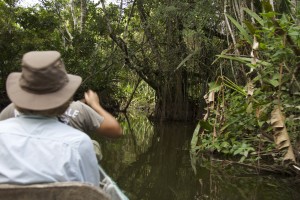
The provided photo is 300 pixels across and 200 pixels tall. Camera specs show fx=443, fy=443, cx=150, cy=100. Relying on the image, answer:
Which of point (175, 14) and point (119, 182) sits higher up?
point (175, 14)

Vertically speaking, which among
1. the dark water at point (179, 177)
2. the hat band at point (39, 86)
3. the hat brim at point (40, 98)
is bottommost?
the dark water at point (179, 177)

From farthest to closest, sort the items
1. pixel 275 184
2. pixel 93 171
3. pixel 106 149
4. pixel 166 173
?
pixel 106 149 → pixel 166 173 → pixel 275 184 → pixel 93 171

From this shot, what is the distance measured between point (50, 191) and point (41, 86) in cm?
38

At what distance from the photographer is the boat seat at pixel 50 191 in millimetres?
1432

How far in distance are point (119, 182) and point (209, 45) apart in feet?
19.2

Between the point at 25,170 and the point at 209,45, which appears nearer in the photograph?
the point at 25,170

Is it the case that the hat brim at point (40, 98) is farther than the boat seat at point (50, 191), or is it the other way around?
the hat brim at point (40, 98)

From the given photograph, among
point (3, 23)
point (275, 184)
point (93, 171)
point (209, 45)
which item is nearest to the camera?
point (93, 171)

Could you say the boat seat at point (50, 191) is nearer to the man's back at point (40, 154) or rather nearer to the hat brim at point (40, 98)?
the man's back at point (40, 154)

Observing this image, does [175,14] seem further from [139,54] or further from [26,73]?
[26,73]

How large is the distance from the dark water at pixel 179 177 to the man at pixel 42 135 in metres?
2.90

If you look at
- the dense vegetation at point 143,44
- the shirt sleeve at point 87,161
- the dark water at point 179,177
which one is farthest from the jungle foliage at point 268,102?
the shirt sleeve at point 87,161

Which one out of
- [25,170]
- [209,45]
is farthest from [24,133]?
[209,45]

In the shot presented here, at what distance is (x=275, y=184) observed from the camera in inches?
188
